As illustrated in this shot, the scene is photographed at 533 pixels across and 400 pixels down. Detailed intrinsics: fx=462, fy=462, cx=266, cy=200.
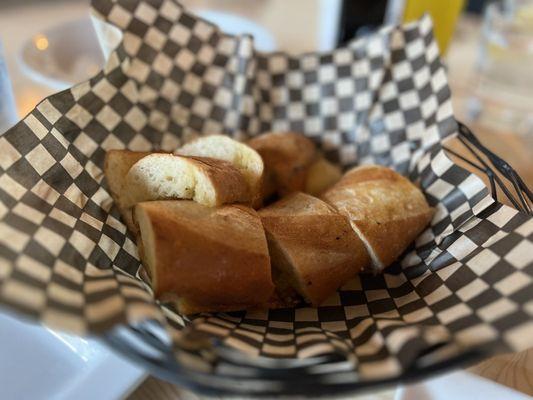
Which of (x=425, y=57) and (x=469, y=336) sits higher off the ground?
(x=425, y=57)

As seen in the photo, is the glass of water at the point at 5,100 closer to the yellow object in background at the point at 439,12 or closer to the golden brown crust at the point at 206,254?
the golden brown crust at the point at 206,254

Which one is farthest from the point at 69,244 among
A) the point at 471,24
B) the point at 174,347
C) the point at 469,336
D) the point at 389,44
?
the point at 471,24

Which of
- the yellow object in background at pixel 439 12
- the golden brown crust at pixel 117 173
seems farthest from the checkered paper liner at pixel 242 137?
the yellow object in background at pixel 439 12

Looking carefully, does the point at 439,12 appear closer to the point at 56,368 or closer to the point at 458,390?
the point at 458,390

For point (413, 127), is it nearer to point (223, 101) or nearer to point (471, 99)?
point (223, 101)

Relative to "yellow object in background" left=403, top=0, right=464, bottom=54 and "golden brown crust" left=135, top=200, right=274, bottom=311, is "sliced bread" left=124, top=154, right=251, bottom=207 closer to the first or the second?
"golden brown crust" left=135, top=200, right=274, bottom=311

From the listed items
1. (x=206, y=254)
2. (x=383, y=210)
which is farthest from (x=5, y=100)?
(x=383, y=210)

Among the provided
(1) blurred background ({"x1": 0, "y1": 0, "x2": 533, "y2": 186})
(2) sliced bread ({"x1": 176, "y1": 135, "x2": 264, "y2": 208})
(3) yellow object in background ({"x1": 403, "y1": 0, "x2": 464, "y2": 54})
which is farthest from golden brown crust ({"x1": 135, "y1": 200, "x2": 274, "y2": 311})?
(3) yellow object in background ({"x1": 403, "y1": 0, "x2": 464, "y2": 54})
